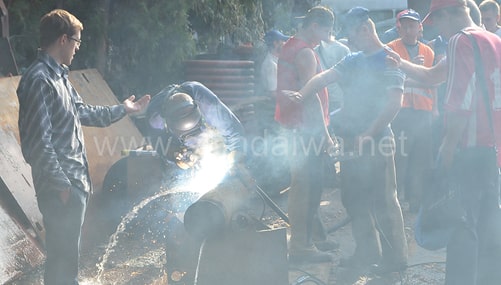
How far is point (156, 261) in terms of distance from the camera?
5.88 m

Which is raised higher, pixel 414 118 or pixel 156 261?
pixel 414 118

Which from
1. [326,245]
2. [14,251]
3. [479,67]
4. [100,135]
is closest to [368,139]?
[479,67]

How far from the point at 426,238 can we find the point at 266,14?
38.3 feet

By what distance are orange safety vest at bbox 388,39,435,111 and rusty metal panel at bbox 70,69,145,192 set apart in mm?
3625

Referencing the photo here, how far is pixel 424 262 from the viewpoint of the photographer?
579 centimetres

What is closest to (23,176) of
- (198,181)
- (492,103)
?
(198,181)

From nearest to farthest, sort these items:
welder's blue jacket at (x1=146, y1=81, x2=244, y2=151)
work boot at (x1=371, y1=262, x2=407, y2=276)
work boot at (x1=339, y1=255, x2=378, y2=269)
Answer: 1. welder's blue jacket at (x1=146, y1=81, x2=244, y2=151)
2. work boot at (x1=371, y1=262, x2=407, y2=276)
3. work boot at (x1=339, y1=255, x2=378, y2=269)

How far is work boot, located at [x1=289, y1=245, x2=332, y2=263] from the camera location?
579cm

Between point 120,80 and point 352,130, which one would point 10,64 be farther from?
point 352,130

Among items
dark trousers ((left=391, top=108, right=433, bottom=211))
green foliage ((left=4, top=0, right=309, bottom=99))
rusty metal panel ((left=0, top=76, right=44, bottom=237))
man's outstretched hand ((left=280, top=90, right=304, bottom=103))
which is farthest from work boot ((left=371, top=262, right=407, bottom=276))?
green foliage ((left=4, top=0, right=309, bottom=99))

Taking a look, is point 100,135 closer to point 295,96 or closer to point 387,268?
point 295,96

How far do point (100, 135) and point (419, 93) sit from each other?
3.89 m

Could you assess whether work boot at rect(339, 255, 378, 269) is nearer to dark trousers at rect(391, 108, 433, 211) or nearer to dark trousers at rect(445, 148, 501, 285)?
dark trousers at rect(445, 148, 501, 285)

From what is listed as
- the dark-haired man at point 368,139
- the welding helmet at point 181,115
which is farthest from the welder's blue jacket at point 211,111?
the dark-haired man at point 368,139
